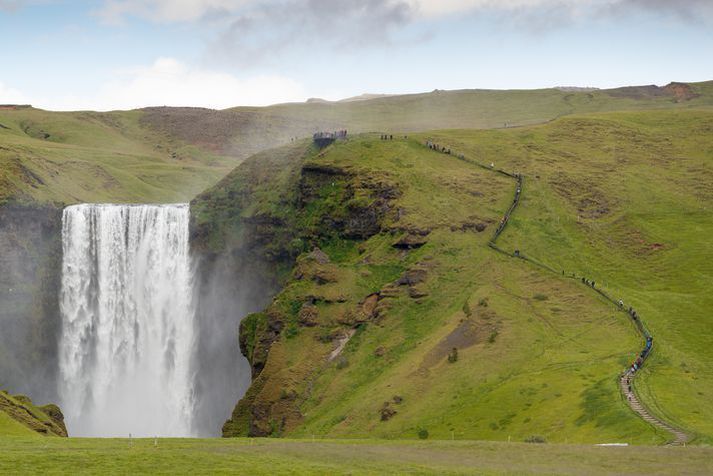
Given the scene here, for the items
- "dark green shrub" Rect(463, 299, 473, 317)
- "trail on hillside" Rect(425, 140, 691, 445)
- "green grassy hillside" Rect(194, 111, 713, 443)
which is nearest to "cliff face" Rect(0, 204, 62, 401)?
"green grassy hillside" Rect(194, 111, 713, 443)

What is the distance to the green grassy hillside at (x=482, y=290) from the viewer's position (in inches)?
3231

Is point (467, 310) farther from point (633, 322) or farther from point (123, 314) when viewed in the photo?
point (123, 314)

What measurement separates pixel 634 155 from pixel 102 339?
2704 inches

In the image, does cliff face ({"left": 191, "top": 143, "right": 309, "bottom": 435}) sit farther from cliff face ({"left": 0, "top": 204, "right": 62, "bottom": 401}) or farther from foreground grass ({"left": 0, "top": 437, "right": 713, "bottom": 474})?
foreground grass ({"left": 0, "top": 437, "right": 713, "bottom": 474})

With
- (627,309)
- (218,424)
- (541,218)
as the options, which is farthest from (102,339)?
(627,309)

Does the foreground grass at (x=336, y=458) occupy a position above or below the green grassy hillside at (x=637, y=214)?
below

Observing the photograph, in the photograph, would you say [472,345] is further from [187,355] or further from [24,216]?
[24,216]

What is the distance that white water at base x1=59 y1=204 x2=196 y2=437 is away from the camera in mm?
132750

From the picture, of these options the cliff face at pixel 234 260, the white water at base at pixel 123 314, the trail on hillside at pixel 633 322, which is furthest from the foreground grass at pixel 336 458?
the white water at base at pixel 123 314

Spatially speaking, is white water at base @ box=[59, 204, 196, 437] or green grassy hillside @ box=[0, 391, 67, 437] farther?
white water at base @ box=[59, 204, 196, 437]

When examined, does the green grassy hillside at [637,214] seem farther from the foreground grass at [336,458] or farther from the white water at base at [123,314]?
the white water at base at [123,314]

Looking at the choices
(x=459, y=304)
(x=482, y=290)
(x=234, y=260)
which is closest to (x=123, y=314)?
(x=234, y=260)

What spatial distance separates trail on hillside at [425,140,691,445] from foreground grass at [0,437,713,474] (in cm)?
607

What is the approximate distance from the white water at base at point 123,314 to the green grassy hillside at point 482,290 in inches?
326
